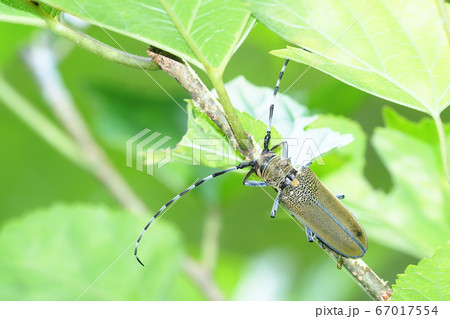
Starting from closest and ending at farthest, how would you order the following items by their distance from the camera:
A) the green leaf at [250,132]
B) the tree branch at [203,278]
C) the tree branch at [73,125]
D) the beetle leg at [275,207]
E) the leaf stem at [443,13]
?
the leaf stem at [443,13] < the green leaf at [250,132] < the beetle leg at [275,207] < the tree branch at [203,278] < the tree branch at [73,125]

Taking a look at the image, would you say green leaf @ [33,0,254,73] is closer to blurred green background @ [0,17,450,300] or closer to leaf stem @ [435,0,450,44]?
leaf stem @ [435,0,450,44]

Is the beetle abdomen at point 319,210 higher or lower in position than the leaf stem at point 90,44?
lower

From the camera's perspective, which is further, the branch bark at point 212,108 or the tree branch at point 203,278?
the tree branch at point 203,278

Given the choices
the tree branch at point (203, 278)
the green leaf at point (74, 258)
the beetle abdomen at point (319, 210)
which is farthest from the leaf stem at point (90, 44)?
the tree branch at point (203, 278)

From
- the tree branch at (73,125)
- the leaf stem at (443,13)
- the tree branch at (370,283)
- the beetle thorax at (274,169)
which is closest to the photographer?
the leaf stem at (443,13)

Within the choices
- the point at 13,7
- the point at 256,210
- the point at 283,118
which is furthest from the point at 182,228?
the point at 13,7

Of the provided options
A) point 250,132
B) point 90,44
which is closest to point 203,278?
point 250,132

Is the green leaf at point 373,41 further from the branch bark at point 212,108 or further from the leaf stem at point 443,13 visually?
the branch bark at point 212,108
